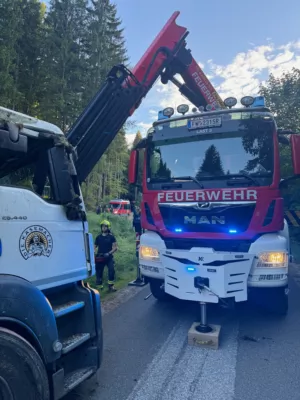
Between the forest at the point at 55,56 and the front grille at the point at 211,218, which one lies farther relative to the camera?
the forest at the point at 55,56

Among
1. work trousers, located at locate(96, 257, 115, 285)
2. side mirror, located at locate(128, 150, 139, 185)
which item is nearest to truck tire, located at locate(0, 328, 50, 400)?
side mirror, located at locate(128, 150, 139, 185)

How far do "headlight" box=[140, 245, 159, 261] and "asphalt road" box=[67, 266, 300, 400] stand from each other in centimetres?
98

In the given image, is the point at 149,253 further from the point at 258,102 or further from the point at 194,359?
the point at 258,102

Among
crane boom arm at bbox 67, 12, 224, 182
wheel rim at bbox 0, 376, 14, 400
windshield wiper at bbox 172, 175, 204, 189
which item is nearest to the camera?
wheel rim at bbox 0, 376, 14, 400

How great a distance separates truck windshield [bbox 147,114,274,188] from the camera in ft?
13.9

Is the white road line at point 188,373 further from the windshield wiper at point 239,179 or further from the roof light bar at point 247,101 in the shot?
the roof light bar at point 247,101

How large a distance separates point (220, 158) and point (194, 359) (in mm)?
2659

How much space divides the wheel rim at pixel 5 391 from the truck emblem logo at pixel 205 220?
118 inches

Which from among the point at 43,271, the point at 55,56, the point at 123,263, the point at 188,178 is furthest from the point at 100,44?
the point at 43,271

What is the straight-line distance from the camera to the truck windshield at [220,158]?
13.9 ft

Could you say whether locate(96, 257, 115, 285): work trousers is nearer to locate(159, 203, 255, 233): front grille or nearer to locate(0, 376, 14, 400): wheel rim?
locate(159, 203, 255, 233): front grille

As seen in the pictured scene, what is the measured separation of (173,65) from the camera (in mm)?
6066

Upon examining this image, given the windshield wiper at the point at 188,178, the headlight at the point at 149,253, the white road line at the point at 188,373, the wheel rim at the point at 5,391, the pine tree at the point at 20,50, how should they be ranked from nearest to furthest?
1. the wheel rim at the point at 5,391
2. the white road line at the point at 188,373
3. the windshield wiper at the point at 188,178
4. the headlight at the point at 149,253
5. the pine tree at the point at 20,50

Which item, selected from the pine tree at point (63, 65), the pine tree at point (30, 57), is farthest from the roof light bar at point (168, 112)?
the pine tree at point (30, 57)
